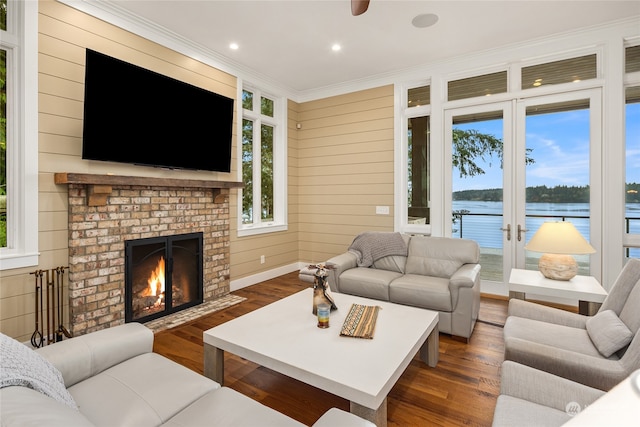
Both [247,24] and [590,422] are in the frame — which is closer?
[590,422]

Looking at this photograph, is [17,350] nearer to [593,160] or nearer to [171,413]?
[171,413]

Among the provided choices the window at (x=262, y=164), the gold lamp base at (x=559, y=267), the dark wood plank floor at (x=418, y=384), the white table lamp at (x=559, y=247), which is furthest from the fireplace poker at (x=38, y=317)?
the gold lamp base at (x=559, y=267)

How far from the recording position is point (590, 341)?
192cm

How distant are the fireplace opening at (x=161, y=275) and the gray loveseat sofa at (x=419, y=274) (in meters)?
1.68

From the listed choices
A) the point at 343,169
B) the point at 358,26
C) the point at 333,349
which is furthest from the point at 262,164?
the point at 333,349

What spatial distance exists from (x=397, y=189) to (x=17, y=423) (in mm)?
4552

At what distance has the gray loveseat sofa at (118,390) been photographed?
0.90 metres

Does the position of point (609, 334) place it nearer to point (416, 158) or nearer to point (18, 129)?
point (416, 158)

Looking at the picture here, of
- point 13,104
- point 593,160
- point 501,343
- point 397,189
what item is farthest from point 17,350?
point 593,160

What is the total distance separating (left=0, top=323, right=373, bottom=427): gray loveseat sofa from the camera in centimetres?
90

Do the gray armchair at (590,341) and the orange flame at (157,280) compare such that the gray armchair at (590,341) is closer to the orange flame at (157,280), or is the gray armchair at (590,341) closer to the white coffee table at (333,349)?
the white coffee table at (333,349)

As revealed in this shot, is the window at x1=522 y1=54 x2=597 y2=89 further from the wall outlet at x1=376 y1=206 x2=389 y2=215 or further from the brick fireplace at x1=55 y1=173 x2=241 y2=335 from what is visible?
the brick fireplace at x1=55 y1=173 x2=241 y2=335

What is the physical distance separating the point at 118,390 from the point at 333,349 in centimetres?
107

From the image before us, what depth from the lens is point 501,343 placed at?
290cm
